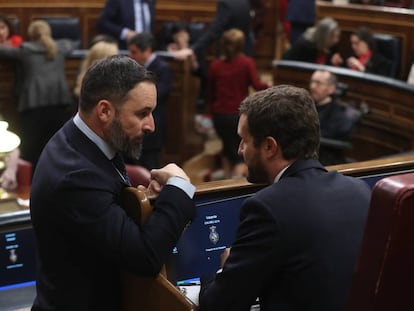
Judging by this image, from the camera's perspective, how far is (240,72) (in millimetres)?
5703

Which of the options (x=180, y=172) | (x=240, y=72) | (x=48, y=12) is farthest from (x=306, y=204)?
(x=48, y=12)

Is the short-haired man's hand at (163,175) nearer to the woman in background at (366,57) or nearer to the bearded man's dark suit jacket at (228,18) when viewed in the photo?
the woman in background at (366,57)

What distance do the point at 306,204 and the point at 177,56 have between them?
15.1ft

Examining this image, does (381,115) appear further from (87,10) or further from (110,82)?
(110,82)

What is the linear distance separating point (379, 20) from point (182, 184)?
200 inches

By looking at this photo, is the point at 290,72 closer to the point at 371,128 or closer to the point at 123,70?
the point at 371,128

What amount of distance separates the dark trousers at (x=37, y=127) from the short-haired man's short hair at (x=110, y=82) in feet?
12.7

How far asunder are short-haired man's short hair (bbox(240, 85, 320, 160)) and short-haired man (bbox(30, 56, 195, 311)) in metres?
0.25

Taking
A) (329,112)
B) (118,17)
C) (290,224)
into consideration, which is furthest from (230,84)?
(290,224)

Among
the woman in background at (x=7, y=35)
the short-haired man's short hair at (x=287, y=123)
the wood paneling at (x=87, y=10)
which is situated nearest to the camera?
the short-haired man's short hair at (x=287, y=123)

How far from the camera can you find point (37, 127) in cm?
580

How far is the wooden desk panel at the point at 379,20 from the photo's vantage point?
625 cm

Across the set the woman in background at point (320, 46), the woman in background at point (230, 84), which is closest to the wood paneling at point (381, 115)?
the woman in background at point (320, 46)

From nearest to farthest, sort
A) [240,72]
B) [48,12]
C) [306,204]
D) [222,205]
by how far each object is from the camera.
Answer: [306,204] → [222,205] → [240,72] → [48,12]
